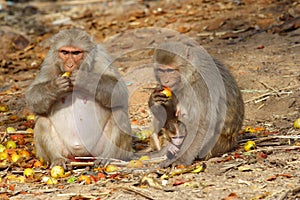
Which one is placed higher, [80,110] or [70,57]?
[70,57]

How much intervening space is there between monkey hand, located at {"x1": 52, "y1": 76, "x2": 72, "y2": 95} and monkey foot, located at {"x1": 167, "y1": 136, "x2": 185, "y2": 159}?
1.31m

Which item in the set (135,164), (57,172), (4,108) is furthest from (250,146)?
(4,108)

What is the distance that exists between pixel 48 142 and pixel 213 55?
464cm

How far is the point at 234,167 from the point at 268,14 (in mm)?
7268

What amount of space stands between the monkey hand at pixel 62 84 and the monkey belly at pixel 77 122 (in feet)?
0.87

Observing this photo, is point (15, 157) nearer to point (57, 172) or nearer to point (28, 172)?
point (28, 172)

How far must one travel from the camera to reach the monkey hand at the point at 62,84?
6.65 m

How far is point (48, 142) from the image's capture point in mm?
6930

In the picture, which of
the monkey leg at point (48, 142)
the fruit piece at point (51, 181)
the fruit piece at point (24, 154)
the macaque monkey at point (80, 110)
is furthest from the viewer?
the fruit piece at point (24, 154)

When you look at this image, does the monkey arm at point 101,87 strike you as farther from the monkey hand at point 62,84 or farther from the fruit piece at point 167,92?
the fruit piece at point 167,92

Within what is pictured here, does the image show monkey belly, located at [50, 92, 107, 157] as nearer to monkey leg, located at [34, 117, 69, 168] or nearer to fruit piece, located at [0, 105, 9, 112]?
monkey leg, located at [34, 117, 69, 168]

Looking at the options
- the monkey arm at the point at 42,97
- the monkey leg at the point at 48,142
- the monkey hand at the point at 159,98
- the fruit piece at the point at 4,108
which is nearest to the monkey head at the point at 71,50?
the monkey arm at the point at 42,97

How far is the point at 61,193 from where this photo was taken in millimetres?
5973

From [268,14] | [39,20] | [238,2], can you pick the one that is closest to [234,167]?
[268,14]
